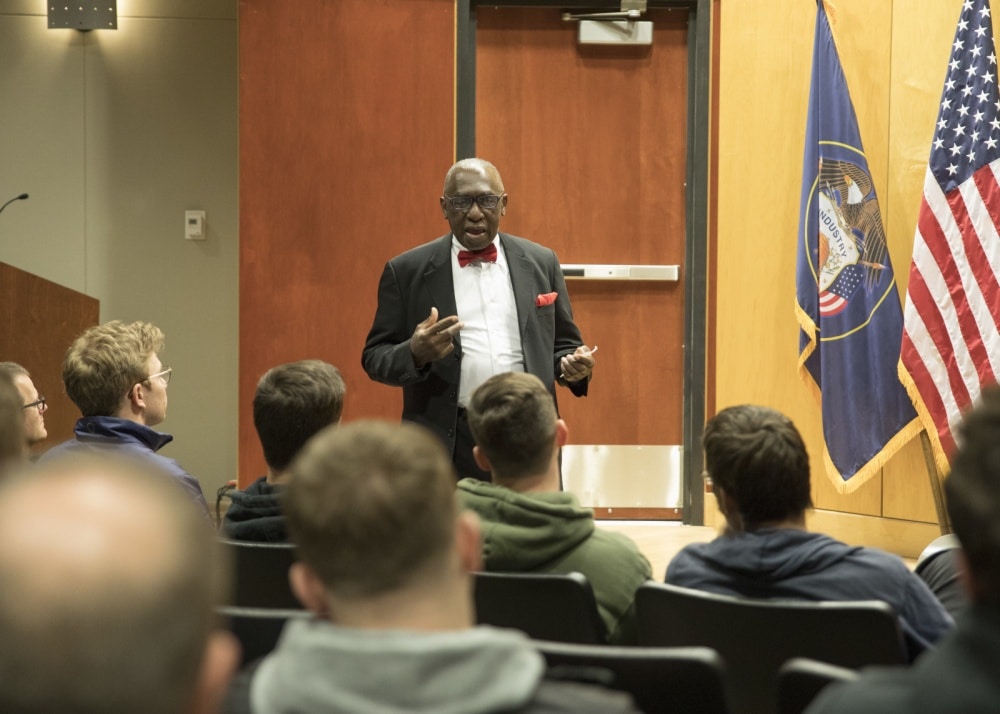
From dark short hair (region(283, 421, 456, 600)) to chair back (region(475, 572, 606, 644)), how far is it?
32.8 inches

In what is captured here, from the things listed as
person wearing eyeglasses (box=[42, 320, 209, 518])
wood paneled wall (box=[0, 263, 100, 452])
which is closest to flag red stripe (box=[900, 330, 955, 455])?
person wearing eyeglasses (box=[42, 320, 209, 518])

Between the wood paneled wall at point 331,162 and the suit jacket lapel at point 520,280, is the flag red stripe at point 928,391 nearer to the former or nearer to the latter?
the suit jacket lapel at point 520,280

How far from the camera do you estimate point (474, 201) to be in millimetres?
3779

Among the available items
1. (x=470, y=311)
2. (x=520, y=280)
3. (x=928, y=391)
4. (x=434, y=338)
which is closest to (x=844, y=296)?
(x=928, y=391)

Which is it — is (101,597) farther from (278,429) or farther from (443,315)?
(443,315)

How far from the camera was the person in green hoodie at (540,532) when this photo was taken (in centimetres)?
218

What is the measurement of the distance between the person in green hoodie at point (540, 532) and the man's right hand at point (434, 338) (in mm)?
1081

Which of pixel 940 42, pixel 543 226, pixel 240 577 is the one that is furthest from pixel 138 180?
pixel 240 577

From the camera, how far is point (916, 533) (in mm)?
5156

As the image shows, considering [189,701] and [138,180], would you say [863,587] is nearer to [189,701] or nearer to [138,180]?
[189,701]

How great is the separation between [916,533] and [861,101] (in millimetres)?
1960

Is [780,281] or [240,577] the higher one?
[780,281]

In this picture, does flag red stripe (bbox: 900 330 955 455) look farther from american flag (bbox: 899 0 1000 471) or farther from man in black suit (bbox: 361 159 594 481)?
man in black suit (bbox: 361 159 594 481)

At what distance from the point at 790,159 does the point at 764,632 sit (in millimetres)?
4166
